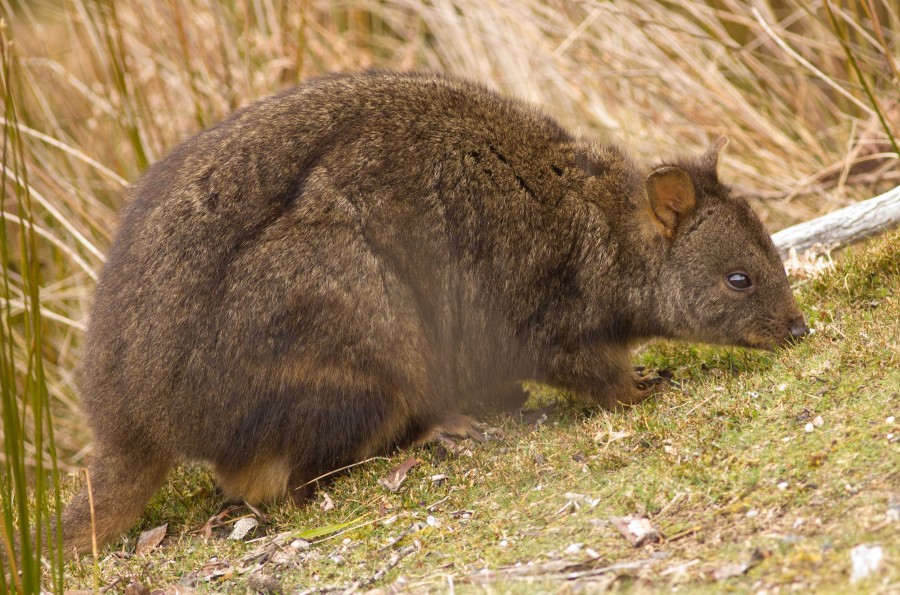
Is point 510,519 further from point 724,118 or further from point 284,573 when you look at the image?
point 724,118

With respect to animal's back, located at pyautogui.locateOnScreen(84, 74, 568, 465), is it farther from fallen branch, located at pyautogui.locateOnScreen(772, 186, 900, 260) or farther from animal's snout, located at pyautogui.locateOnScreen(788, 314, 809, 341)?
fallen branch, located at pyautogui.locateOnScreen(772, 186, 900, 260)

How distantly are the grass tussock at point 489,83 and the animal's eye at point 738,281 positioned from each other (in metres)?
2.41

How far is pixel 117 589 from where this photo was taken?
478cm

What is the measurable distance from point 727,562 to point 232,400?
2533 millimetres

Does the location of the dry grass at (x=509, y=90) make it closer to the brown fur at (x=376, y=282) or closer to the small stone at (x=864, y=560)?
the brown fur at (x=376, y=282)

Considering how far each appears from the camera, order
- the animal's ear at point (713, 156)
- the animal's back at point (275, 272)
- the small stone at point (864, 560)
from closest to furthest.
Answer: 1. the small stone at point (864, 560)
2. the animal's back at point (275, 272)
3. the animal's ear at point (713, 156)

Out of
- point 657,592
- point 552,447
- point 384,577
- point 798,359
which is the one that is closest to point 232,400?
point 384,577

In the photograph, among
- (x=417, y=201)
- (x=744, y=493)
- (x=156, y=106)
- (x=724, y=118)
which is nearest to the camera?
(x=744, y=493)

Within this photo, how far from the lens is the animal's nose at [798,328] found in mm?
5508

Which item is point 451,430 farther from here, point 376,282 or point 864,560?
point 864,560

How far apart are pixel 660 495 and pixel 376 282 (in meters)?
1.82

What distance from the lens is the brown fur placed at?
5.00 metres

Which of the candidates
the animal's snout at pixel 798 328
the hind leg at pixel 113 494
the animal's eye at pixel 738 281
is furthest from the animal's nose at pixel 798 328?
the hind leg at pixel 113 494

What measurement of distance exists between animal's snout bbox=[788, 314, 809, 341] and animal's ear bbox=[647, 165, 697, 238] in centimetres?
81
